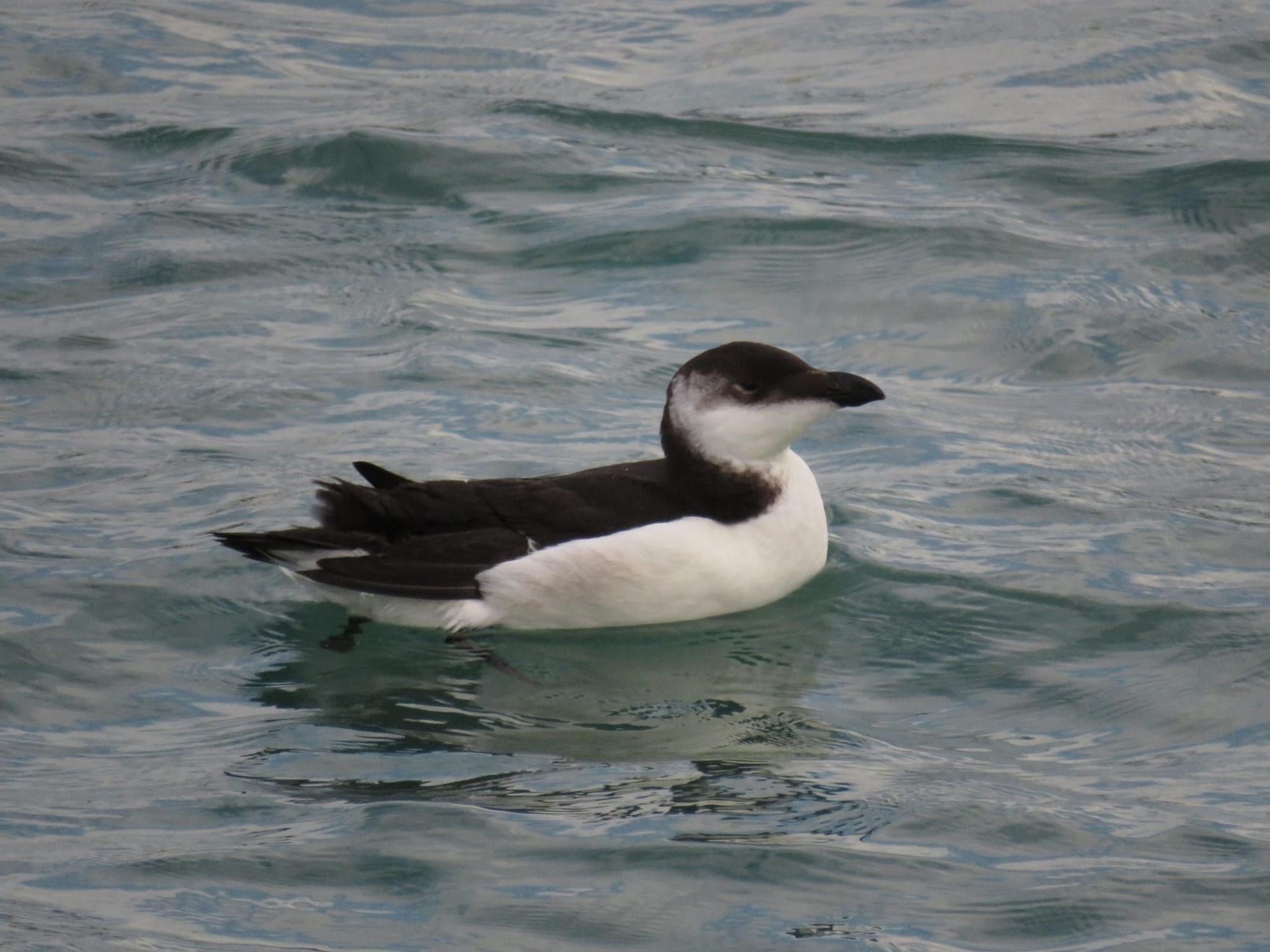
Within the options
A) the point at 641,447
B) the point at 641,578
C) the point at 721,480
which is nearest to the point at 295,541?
the point at 641,578

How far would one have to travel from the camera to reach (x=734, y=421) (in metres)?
7.12

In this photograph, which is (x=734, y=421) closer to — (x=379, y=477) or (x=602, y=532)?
(x=602, y=532)

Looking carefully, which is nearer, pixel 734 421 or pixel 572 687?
pixel 572 687

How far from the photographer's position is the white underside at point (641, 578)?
6.99 m

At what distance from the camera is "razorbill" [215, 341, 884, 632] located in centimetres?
698

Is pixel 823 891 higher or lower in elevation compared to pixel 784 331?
lower

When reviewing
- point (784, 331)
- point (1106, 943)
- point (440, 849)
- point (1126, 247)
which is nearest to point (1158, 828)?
point (1106, 943)

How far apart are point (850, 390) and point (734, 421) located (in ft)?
1.51

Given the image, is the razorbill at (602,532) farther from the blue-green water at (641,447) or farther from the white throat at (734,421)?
the blue-green water at (641,447)

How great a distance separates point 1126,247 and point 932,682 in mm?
5297

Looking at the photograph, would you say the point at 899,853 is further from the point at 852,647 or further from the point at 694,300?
the point at 694,300

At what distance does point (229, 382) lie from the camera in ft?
31.5

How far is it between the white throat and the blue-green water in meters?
Answer: 0.69

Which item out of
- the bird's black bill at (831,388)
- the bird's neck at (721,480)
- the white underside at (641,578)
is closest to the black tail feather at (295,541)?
the white underside at (641,578)
